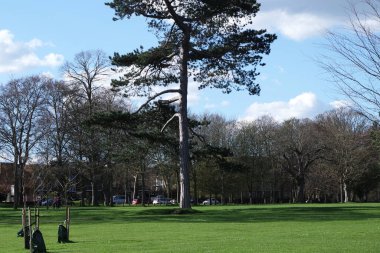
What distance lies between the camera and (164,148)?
4844cm

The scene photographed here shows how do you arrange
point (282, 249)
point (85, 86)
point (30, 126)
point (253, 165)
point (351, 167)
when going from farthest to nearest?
point (253, 165)
point (351, 167)
point (85, 86)
point (30, 126)
point (282, 249)

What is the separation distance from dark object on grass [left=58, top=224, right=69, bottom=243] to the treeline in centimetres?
2305

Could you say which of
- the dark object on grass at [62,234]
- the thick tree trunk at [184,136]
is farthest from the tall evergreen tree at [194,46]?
the dark object on grass at [62,234]

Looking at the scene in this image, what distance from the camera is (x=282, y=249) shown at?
50.8ft

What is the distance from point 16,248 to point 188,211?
2657cm

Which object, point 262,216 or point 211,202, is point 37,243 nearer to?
point 262,216

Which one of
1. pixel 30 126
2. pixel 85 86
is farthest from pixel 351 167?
pixel 30 126

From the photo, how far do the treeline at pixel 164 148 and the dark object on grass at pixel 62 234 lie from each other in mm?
23049

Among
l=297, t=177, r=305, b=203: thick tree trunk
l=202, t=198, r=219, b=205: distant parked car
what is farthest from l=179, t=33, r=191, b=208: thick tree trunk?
l=202, t=198, r=219, b=205: distant parked car

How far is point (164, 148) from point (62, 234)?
28.9 m

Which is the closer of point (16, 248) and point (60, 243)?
point (16, 248)

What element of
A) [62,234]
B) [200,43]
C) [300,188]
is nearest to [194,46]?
[200,43]

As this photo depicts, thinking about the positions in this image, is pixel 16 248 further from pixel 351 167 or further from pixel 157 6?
pixel 351 167

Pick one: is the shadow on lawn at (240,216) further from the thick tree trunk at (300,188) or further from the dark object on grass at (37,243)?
the thick tree trunk at (300,188)
